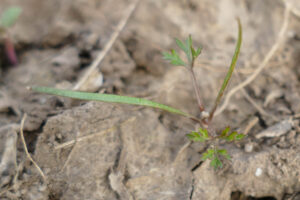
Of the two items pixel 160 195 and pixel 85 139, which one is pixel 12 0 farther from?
pixel 160 195

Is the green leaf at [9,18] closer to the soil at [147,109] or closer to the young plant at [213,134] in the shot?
the soil at [147,109]

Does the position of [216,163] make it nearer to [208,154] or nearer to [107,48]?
[208,154]

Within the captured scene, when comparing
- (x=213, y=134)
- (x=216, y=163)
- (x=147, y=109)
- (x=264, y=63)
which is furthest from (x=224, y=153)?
(x=264, y=63)

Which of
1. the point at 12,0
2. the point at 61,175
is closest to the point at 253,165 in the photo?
the point at 61,175

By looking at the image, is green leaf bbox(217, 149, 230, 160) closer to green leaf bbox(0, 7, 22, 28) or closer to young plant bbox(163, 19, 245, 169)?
young plant bbox(163, 19, 245, 169)

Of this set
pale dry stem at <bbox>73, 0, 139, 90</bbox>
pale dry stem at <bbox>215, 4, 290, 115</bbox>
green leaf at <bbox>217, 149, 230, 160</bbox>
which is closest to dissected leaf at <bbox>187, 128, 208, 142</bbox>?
green leaf at <bbox>217, 149, 230, 160</bbox>
